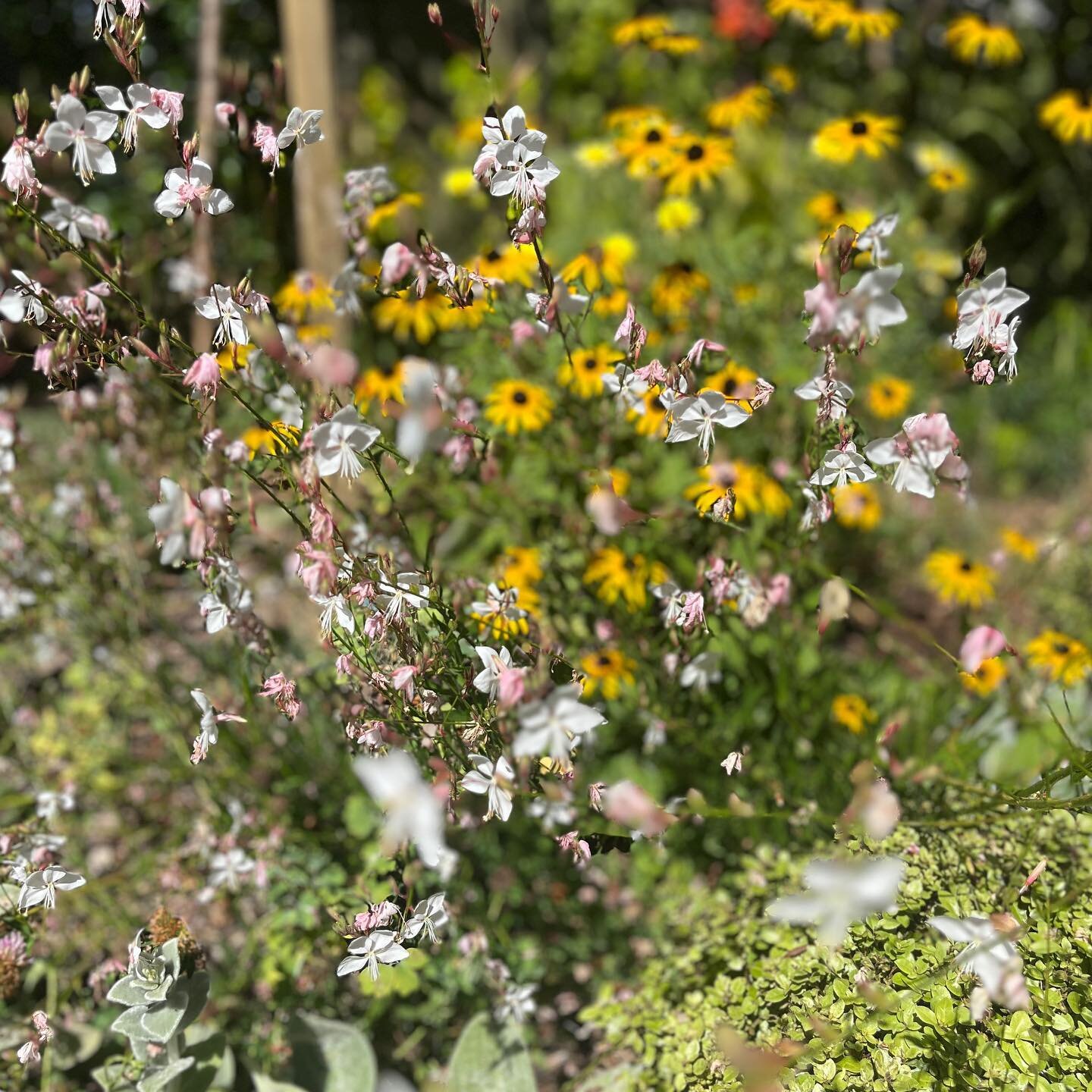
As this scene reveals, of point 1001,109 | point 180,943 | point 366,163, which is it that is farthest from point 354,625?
point 1001,109

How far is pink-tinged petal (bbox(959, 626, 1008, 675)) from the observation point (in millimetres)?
1166

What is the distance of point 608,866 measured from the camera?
2.06 metres

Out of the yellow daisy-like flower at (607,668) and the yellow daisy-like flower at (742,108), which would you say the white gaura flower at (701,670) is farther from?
the yellow daisy-like flower at (742,108)

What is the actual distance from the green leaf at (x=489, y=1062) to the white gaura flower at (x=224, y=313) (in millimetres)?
1241

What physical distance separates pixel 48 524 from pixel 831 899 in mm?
2303

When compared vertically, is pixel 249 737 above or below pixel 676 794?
above

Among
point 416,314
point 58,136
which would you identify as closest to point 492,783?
point 58,136

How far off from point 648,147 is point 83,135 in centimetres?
134

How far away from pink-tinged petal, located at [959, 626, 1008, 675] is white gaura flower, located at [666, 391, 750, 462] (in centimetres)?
Result: 42

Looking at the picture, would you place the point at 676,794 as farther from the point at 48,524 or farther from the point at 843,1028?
the point at 48,524

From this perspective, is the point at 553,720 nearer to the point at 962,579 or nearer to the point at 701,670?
the point at 701,670

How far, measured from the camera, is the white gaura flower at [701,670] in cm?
162

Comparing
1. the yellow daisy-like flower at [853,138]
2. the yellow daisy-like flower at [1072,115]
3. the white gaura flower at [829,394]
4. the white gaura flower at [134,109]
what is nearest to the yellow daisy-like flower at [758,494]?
the white gaura flower at [829,394]

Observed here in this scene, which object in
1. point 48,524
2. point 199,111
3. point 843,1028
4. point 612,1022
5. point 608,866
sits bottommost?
point 843,1028
